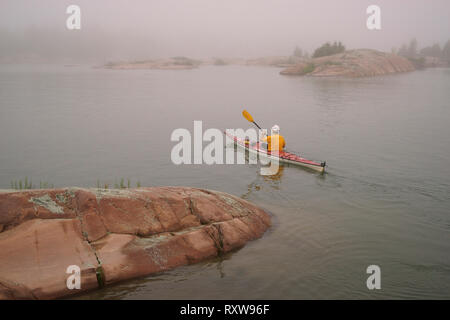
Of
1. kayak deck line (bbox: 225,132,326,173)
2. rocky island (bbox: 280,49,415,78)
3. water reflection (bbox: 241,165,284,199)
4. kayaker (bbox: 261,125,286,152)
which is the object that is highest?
rocky island (bbox: 280,49,415,78)

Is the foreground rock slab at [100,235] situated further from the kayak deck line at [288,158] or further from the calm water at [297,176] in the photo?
the kayak deck line at [288,158]

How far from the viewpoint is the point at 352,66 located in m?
85.9

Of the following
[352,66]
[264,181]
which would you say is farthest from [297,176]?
[352,66]

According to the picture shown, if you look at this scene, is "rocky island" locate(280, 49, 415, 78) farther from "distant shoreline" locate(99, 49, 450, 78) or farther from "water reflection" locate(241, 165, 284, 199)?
"water reflection" locate(241, 165, 284, 199)

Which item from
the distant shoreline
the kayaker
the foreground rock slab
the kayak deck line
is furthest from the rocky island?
the foreground rock slab

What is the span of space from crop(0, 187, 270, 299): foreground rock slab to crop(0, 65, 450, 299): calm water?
1.42 ft

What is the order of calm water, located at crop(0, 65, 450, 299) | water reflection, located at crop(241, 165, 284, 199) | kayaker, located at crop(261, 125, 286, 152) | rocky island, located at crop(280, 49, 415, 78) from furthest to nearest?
rocky island, located at crop(280, 49, 415, 78), kayaker, located at crop(261, 125, 286, 152), water reflection, located at crop(241, 165, 284, 199), calm water, located at crop(0, 65, 450, 299)

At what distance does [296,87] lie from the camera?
64.6 m

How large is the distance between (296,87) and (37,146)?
156ft

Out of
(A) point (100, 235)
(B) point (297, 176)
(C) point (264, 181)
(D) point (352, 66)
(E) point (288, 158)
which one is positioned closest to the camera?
(A) point (100, 235)

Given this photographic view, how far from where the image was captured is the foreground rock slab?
8109mm

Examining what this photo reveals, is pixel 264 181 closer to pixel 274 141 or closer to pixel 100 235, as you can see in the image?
pixel 274 141

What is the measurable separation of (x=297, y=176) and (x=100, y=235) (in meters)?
12.0

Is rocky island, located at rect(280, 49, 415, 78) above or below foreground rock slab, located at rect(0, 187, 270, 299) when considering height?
above
